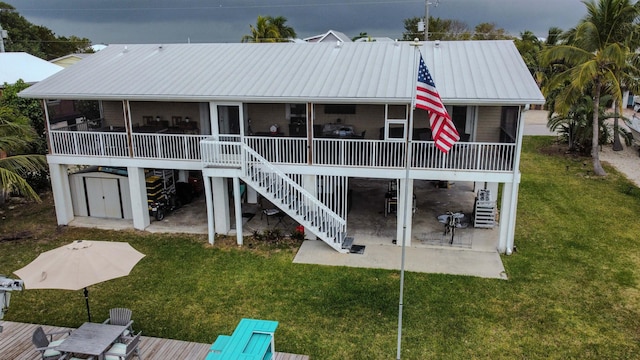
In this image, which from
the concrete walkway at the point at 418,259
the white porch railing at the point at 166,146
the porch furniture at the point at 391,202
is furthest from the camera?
the porch furniture at the point at 391,202

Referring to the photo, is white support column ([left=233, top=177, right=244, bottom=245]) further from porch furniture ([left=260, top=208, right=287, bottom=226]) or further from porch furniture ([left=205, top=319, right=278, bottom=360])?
porch furniture ([left=205, top=319, right=278, bottom=360])

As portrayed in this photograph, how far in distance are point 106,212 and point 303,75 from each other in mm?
9305

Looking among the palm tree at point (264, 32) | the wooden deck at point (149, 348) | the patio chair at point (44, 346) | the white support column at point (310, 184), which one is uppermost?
the palm tree at point (264, 32)

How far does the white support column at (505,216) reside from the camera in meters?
14.3

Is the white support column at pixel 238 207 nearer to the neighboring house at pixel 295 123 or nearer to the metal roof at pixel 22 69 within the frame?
the neighboring house at pixel 295 123

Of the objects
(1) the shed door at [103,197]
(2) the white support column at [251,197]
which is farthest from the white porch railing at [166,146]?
(2) the white support column at [251,197]

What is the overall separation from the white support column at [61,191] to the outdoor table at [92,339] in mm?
9238

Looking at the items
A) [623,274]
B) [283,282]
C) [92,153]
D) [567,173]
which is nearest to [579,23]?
[567,173]

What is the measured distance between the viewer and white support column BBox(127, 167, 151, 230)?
16.4m

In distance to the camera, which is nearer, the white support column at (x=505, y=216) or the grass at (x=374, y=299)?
the grass at (x=374, y=299)

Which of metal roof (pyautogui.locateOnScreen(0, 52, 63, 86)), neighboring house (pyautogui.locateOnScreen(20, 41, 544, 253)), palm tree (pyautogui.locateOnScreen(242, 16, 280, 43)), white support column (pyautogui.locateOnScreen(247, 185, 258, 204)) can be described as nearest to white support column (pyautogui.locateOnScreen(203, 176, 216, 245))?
neighboring house (pyautogui.locateOnScreen(20, 41, 544, 253))

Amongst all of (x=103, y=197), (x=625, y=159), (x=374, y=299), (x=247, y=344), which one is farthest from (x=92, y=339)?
(x=625, y=159)

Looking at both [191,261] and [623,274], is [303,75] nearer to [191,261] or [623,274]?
[191,261]

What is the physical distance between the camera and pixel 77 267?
350 inches
